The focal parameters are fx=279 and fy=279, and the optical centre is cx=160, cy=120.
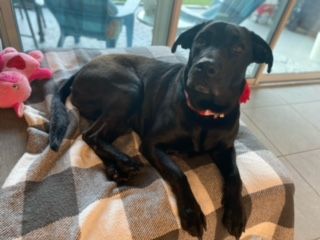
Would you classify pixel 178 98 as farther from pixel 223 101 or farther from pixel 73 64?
pixel 73 64

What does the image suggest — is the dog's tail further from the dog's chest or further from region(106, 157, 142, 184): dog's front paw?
the dog's chest

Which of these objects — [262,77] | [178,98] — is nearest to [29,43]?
[178,98]

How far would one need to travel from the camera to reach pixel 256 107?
2344 mm

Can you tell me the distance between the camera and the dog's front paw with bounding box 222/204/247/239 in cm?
94

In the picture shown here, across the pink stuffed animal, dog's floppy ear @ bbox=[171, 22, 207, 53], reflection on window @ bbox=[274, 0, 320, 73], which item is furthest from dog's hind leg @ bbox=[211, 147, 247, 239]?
reflection on window @ bbox=[274, 0, 320, 73]

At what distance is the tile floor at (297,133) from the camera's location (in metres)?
1.56

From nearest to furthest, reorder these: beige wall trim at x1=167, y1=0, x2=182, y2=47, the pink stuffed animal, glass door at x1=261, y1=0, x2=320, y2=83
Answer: the pink stuffed animal, beige wall trim at x1=167, y1=0, x2=182, y2=47, glass door at x1=261, y1=0, x2=320, y2=83

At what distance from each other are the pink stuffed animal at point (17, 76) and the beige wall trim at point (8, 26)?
1.71ft

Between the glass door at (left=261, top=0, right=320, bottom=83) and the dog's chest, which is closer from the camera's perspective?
the dog's chest

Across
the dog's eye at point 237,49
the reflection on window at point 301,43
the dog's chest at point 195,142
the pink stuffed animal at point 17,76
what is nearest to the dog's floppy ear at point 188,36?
the dog's eye at point 237,49

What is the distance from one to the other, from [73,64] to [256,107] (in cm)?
152

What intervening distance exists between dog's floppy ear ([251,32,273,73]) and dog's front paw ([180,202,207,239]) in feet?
2.15

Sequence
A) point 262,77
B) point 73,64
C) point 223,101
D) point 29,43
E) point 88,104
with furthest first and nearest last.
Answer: point 262,77 → point 29,43 → point 73,64 → point 88,104 → point 223,101

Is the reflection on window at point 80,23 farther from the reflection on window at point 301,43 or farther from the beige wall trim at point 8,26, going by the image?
the reflection on window at point 301,43
